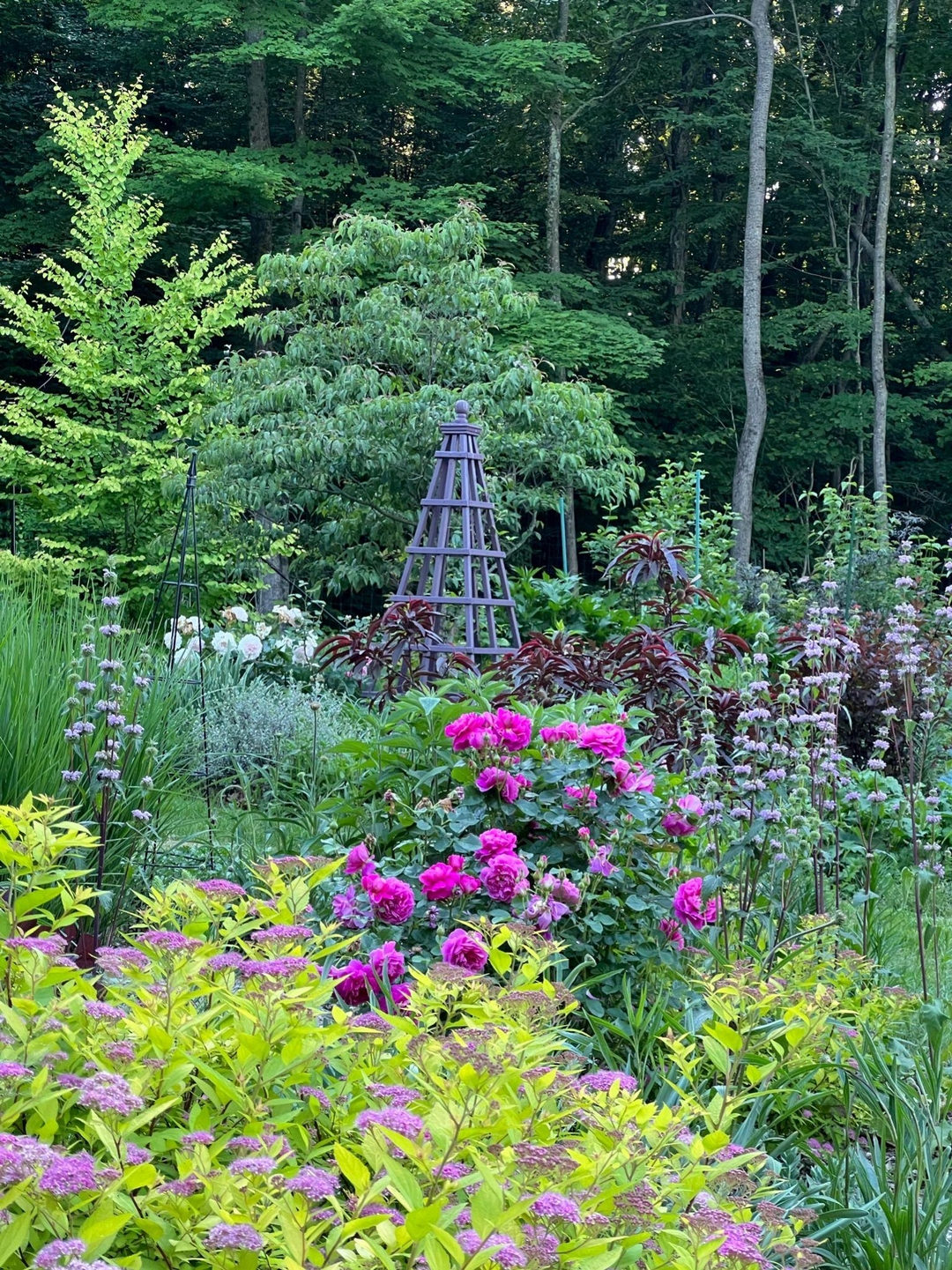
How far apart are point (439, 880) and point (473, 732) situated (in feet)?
1.24

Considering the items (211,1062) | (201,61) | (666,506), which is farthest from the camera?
(201,61)

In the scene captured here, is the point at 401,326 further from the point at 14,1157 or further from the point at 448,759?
the point at 14,1157

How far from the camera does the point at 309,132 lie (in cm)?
1767

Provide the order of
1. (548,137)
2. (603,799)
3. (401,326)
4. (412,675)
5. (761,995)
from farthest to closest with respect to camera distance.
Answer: (548,137), (401,326), (412,675), (603,799), (761,995)

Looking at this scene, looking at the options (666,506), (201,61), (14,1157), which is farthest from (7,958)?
(201,61)

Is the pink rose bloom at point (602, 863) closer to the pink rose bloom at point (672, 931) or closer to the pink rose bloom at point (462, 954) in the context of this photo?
the pink rose bloom at point (672, 931)

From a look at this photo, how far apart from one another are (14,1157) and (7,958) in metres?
0.55

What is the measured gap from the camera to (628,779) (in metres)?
2.55

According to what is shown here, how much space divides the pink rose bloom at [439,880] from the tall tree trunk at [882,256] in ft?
51.4

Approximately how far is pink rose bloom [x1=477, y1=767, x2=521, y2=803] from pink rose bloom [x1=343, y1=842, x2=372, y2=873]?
29cm

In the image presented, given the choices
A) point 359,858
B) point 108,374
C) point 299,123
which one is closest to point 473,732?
point 359,858

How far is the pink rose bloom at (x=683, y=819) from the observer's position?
2.51 metres

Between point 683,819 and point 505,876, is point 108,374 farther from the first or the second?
point 505,876

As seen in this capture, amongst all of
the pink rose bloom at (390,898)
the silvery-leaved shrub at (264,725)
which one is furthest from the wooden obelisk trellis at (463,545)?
the pink rose bloom at (390,898)
